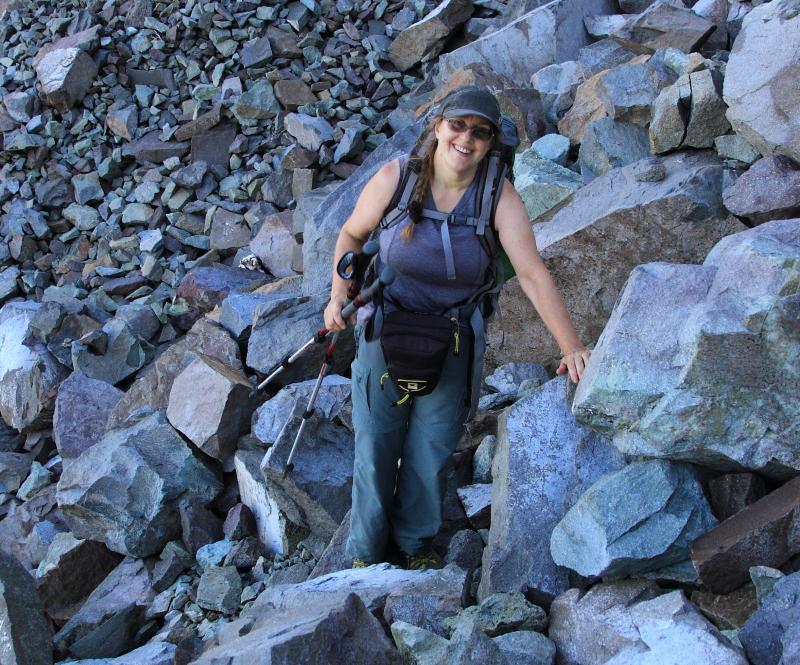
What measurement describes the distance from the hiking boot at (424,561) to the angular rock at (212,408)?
7.84ft

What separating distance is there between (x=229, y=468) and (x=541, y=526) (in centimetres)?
333

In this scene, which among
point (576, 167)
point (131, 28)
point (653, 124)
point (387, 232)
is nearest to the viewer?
point (387, 232)

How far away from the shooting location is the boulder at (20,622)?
5.23 m

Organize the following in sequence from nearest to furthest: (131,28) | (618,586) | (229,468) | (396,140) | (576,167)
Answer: (618,586)
(229,468)
(576,167)
(396,140)
(131,28)

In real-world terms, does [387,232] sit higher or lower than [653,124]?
higher

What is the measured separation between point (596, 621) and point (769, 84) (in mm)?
3928

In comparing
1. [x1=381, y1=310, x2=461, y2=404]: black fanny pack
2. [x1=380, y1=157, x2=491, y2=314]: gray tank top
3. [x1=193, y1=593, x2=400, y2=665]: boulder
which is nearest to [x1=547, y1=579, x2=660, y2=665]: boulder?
[x1=193, y1=593, x2=400, y2=665]: boulder

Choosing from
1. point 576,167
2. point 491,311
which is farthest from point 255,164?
point 491,311

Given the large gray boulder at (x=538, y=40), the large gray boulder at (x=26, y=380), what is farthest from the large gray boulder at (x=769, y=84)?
the large gray boulder at (x=26, y=380)

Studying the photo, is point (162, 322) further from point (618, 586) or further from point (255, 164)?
point (618, 586)

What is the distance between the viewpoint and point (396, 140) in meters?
10.5

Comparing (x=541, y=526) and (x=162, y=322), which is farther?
(x=162, y=322)

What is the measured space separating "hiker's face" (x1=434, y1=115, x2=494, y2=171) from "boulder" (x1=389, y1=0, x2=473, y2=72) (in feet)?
30.0

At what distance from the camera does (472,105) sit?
13.4 feet
